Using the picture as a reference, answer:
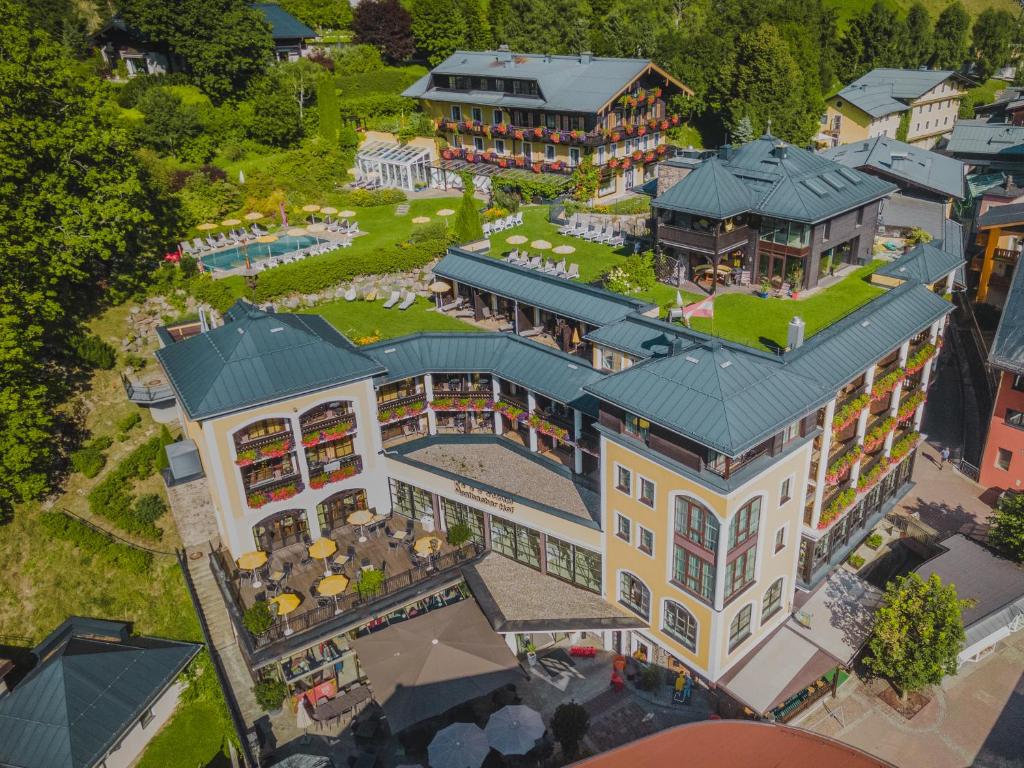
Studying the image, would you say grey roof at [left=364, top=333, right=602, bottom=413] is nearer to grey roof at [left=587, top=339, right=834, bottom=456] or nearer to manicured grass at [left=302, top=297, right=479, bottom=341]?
manicured grass at [left=302, top=297, right=479, bottom=341]

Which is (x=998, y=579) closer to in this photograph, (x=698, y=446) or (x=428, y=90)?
(x=698, y=446)

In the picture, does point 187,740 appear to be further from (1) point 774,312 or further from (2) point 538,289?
(1) point 774,312

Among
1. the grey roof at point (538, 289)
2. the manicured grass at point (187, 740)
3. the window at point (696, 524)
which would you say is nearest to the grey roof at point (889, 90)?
the grey roof at point (538, 289)

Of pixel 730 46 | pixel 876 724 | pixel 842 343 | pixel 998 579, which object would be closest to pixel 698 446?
pixel 842 343

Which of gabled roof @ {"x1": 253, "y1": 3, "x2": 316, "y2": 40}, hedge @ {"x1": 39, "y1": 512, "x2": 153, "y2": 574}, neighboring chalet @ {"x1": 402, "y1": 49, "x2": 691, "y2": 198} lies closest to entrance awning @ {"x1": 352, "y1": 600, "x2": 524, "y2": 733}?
hedge @ {"x1": 39, "y1": 512, "x2": 153, "y2": 574}

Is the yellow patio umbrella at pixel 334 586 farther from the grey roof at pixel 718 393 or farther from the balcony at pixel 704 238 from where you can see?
the balcony at pixel 704 238

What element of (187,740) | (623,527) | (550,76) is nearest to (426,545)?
(623,527)
